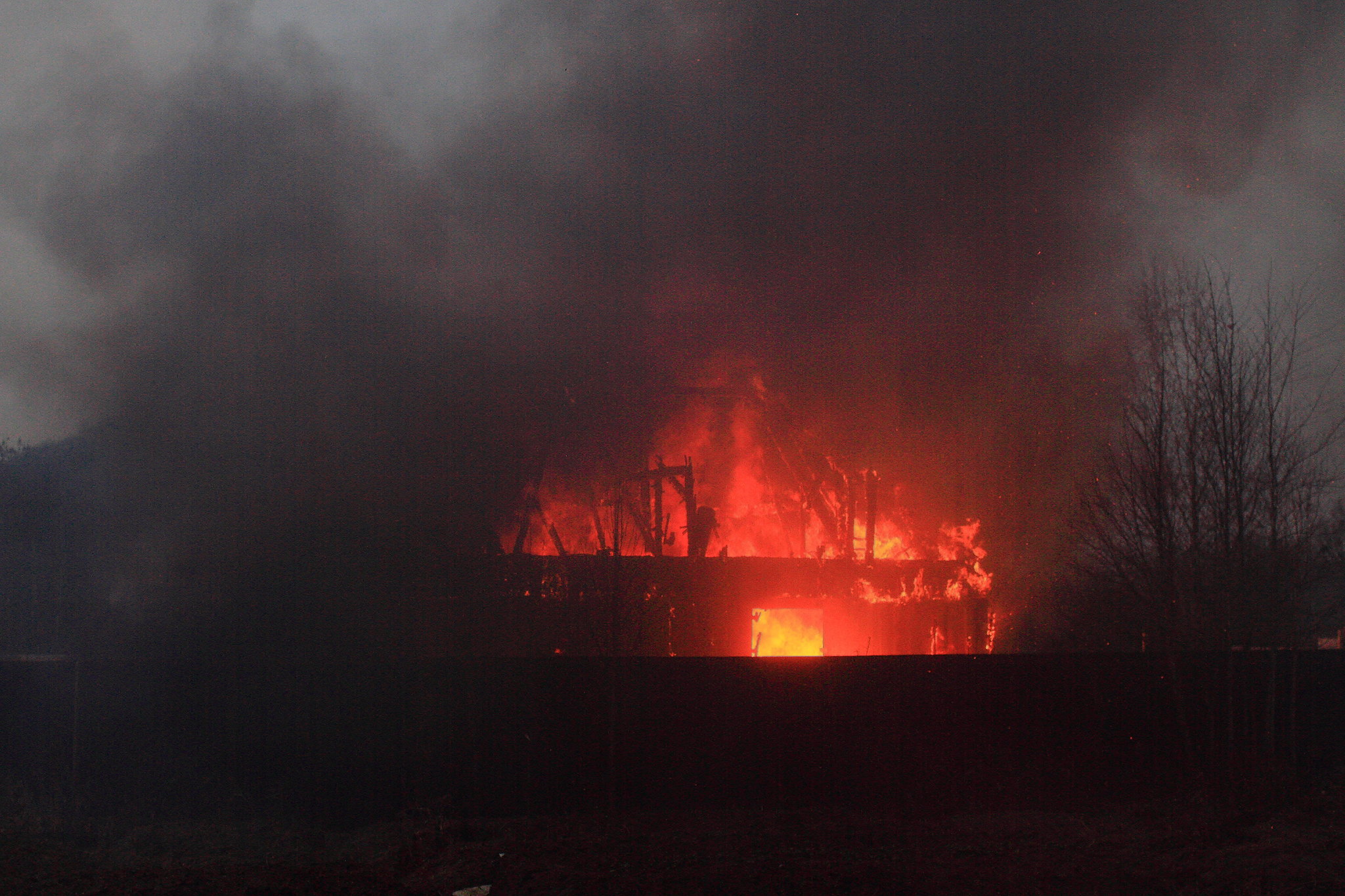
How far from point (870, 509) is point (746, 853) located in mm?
16948

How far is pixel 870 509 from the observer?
1004 inches

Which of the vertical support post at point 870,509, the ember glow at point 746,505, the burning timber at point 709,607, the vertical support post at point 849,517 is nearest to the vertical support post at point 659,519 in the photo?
the ember glow at point 746,505

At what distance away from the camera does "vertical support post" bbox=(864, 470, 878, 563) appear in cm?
2514

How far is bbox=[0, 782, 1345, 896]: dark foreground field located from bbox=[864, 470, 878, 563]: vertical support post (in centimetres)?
1356

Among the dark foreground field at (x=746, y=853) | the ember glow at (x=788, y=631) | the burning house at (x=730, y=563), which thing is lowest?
the dark foreground field at (x=746, y=853)

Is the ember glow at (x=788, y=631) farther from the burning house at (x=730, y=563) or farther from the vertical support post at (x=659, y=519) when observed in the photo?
the vertical support post at (x=659, y=519)

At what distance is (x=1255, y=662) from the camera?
1264cm

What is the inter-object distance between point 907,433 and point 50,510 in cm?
2267

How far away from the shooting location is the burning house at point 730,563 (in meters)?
21.4

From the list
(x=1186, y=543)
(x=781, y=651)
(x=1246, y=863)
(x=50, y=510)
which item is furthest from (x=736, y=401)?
(x=1246, y=863)

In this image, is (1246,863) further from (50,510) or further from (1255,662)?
(50,510)

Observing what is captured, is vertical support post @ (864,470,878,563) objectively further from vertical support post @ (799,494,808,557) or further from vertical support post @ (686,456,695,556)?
vertical support post @ (686,456,695,556)

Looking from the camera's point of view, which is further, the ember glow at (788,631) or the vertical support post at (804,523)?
the vertical support post at (804,523)

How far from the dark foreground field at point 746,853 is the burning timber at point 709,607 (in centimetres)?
921
